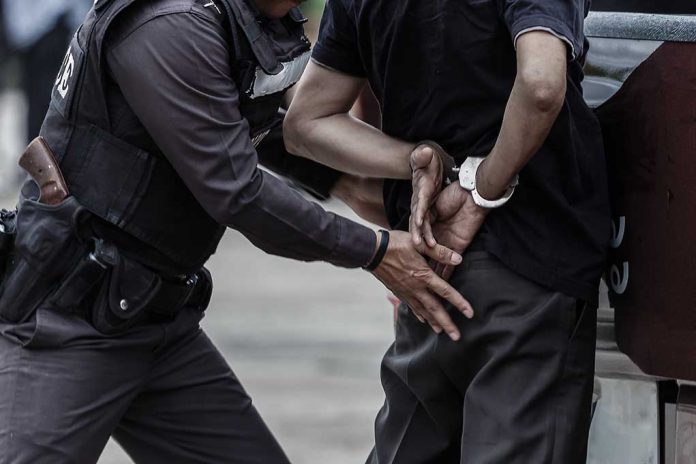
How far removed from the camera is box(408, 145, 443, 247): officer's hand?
2.76m

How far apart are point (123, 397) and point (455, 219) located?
82 cm

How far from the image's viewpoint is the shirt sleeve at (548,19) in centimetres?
245

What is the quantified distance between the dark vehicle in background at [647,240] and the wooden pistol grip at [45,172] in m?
1.11

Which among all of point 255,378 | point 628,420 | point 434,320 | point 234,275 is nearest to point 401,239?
point 434,320

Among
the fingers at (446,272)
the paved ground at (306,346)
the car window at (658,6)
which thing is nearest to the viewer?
the fingers at (446,272)

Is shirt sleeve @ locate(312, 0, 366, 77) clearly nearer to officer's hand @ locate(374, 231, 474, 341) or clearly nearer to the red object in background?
officer's hand @ locate(374, 231, 474, 341)

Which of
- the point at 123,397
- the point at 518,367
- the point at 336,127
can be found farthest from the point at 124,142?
the point at 518,367

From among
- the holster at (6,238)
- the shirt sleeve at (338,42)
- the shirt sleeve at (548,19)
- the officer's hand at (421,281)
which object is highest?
the shirt sleeve at (548,19)

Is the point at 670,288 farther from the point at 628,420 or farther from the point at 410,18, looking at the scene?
the point at 410,18

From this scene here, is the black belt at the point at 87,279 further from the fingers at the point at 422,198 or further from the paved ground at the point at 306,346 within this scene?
the paved ground at the point at 306,346

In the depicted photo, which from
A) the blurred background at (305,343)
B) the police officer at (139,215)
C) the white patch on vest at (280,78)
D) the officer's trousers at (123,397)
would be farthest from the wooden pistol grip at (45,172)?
the blurred background at (305,343)

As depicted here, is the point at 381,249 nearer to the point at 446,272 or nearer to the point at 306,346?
the point at 446,272

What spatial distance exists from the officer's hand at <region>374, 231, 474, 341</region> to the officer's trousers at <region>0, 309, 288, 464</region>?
553 millimetres

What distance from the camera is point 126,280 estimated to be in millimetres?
2906
